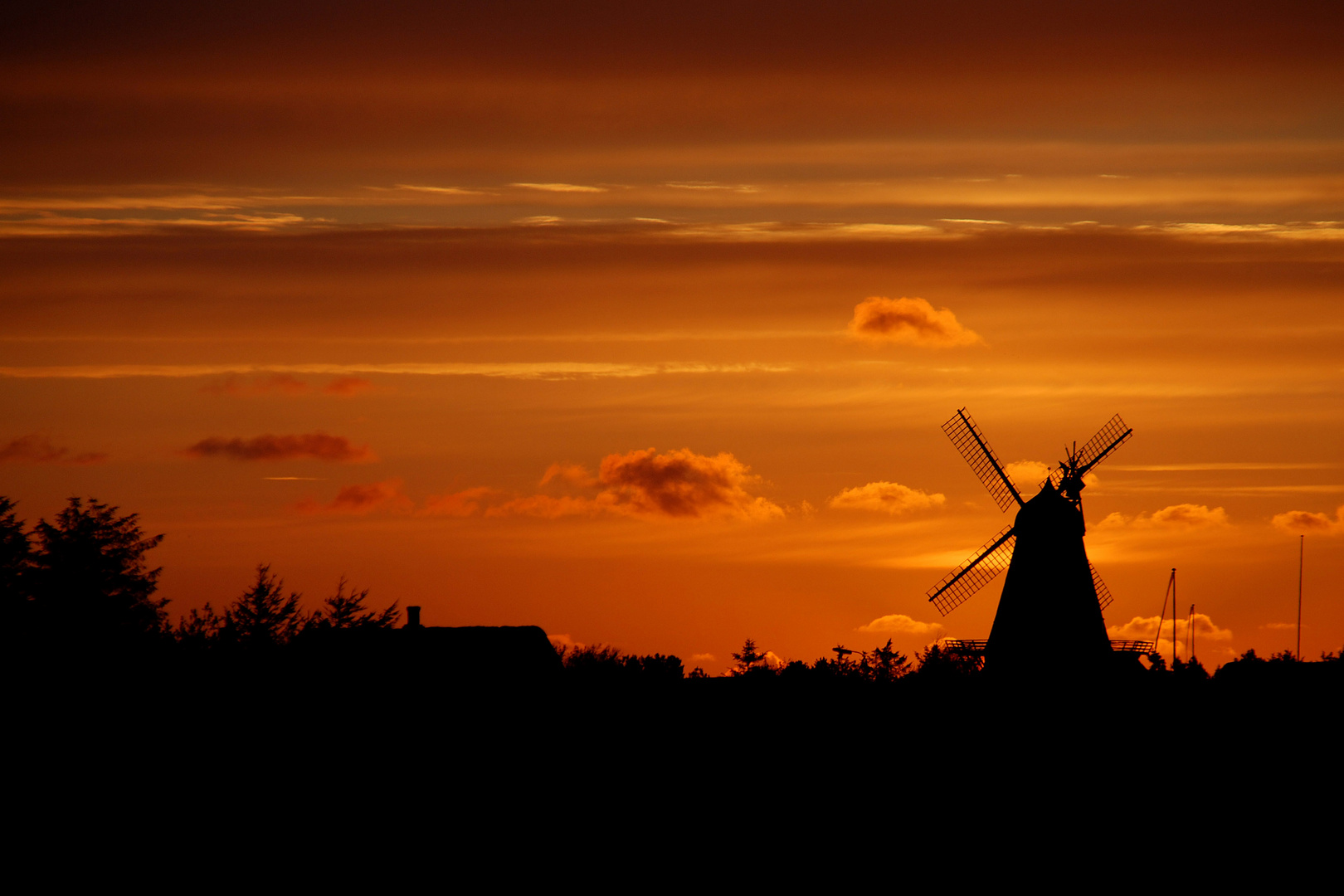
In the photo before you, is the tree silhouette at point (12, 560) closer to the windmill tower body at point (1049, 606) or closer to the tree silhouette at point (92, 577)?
the tree silhouette at point (92, 577)

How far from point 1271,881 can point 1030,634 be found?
17326 mm

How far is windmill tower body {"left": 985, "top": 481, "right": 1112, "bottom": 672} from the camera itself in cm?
5541

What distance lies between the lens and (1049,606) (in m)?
55.7

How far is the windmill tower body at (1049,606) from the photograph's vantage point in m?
55.4

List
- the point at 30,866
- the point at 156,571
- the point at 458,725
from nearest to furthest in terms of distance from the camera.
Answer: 1. the point at 30,866
2. the point at 458,725
3. the point at 156,571

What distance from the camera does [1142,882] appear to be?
3903 cm

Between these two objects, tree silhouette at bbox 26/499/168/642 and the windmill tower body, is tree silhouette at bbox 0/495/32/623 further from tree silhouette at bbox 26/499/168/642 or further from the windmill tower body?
the windmill tower body

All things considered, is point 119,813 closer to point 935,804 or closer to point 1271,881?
point 935,804

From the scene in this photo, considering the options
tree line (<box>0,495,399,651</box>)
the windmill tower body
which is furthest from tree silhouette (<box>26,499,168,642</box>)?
the windmill tower body

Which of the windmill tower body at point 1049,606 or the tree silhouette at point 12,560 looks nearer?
the windmill tower body at point 1049,606

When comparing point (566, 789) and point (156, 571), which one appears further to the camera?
point (156, 571)

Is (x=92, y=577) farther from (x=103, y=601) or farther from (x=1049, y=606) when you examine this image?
(x=1049, y=606)

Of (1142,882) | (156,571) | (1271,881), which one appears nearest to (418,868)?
(1142,882)

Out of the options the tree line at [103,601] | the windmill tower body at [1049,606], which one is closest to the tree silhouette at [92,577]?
the tree line at [103,601]
